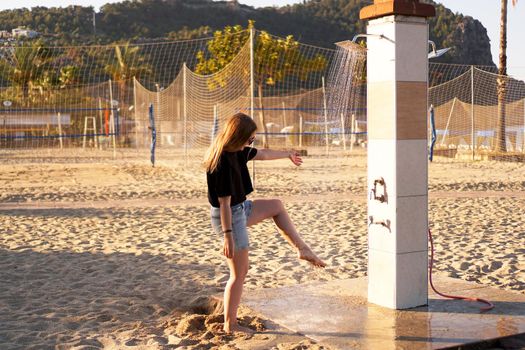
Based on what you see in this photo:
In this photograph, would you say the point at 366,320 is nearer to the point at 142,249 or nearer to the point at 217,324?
the point at 217,324

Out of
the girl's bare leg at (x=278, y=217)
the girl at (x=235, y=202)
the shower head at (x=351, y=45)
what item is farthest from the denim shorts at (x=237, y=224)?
the shower head at (x=351, y=45)

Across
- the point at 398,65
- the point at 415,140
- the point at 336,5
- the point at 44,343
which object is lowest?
the point at 44,343

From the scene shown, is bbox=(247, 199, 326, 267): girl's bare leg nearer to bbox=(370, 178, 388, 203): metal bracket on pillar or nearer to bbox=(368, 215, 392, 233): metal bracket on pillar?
bbox=(368, 215, 392, 233): metal bracket on pillar

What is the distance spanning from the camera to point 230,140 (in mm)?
3770

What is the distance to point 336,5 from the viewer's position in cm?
7456

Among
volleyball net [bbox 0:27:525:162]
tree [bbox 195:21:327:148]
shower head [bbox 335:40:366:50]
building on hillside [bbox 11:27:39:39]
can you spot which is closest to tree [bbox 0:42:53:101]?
volleyball net [bbox 0:27:525:162]

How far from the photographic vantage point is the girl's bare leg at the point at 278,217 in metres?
3.99

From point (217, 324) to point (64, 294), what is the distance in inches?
56.0

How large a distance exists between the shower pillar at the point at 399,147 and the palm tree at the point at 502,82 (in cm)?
1593

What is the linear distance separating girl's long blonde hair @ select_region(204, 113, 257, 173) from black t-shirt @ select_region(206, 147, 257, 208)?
1.2 inches

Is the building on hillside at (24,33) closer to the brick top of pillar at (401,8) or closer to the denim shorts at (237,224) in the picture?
the brick top of pillar at (401,8)

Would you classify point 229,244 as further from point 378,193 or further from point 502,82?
point 502,82

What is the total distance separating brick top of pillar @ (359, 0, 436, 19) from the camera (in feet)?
13.1

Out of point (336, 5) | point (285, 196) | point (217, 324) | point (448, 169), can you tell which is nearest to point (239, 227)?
point (217, 324)
